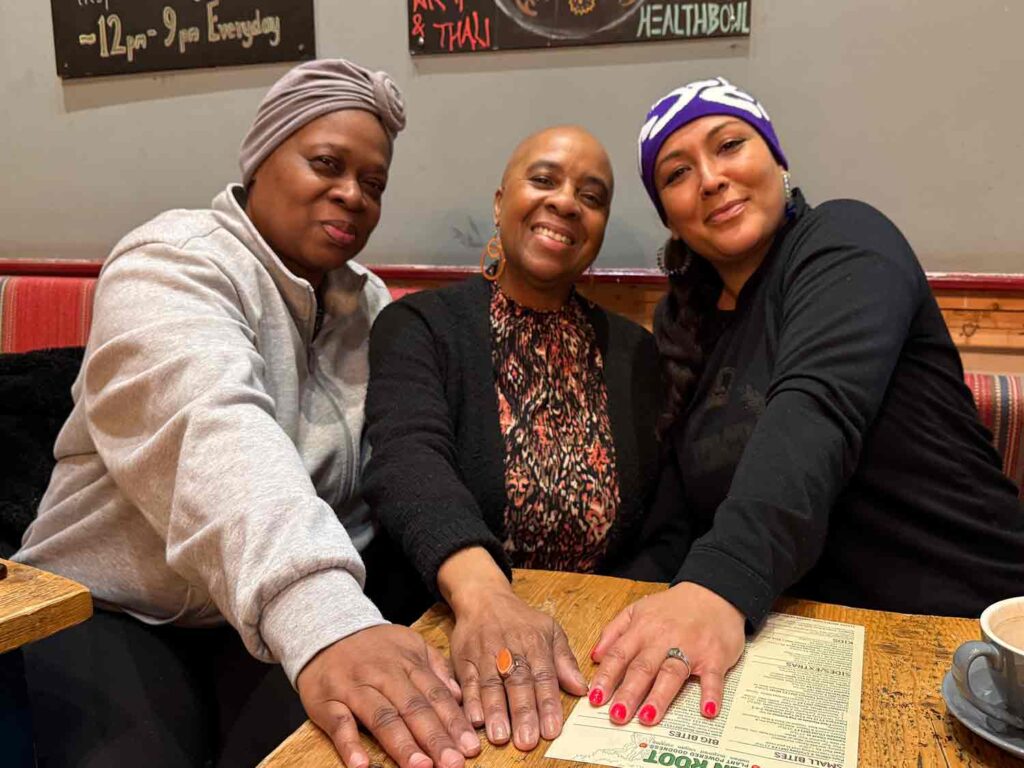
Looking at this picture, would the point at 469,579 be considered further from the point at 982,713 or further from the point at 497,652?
the point at 982,713

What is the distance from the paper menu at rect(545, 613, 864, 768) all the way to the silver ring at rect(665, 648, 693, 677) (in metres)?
0.02

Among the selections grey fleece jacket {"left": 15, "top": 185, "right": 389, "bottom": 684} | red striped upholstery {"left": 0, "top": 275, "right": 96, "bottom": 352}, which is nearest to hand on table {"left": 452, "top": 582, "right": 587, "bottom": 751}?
grey fleece jacket {"left": 15, "top": 185, "right": 389, "bottom": 684}

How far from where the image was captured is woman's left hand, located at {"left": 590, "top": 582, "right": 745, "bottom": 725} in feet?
2.61

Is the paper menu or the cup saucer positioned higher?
the cup saucer

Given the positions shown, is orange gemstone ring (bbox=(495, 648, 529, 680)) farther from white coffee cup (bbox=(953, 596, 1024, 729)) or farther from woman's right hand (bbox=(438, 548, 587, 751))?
white coffee cup (bbox=(953, 596, 1024, 729))

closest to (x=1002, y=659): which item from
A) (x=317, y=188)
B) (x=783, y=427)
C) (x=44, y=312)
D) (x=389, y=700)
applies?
(x=783, y=427)

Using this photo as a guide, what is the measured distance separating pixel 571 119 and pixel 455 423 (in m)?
0.92

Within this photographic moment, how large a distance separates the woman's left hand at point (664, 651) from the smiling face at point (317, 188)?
2.81 feet

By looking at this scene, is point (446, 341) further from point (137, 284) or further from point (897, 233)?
point (897, 233)

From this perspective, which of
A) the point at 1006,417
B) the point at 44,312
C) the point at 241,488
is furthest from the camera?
the point at 44,312

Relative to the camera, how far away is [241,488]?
93 cm

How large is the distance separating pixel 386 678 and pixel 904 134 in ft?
5.13

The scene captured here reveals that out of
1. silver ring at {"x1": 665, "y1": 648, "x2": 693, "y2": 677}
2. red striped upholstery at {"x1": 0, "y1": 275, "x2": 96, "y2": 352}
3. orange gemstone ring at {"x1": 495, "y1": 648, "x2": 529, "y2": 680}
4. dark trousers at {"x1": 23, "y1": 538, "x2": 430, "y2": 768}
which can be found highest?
red striped upholstery at {"x1": 0, "y1": 275, "x2": 96, "y2": 352}

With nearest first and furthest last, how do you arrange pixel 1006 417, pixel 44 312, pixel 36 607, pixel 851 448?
pixel 36 607
pixel 851 448
pixel 1006 417
pixel 44 312
